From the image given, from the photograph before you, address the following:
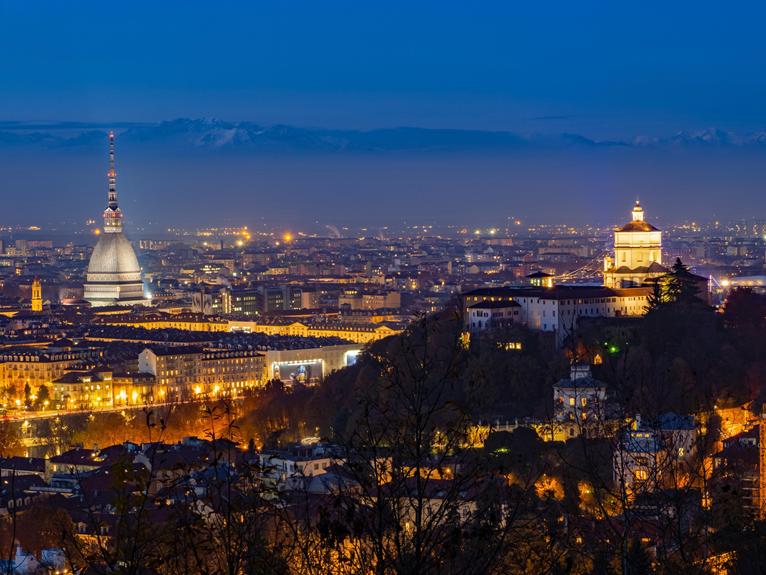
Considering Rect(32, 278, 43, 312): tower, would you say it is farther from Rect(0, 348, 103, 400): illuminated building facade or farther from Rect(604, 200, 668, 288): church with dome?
Rect(604, 200, 668, 288): church with dome

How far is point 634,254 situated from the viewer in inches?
1628

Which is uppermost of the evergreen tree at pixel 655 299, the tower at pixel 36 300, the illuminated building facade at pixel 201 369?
the evergreen tree at pixel 655 299

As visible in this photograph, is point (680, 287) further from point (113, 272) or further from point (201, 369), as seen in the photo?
point (113, 272)

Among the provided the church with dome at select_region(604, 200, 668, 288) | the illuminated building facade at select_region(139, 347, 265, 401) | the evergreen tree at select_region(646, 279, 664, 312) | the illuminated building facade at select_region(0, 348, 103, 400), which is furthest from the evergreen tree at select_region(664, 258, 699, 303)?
the illuminated building facade at select_region(0, 348, 103, 400)

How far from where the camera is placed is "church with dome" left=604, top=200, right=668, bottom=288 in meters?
40.8

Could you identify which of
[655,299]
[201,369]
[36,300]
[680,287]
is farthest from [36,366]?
[36,300]

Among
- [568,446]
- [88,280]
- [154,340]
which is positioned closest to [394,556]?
[568,446]

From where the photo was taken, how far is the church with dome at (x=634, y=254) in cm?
4081

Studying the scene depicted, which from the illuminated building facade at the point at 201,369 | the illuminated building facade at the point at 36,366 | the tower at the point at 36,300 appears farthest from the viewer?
the tower at the point at 36,300

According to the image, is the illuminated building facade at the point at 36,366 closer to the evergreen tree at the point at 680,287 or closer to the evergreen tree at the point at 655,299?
the evergreen tree at the point at 655,299

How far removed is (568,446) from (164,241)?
438ft

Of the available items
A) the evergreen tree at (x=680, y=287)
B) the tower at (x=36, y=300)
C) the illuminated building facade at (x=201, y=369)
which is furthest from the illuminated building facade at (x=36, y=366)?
the tower at (x=36, y=300)

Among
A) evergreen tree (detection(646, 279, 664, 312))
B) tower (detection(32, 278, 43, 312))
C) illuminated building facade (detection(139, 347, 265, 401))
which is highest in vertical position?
evergreen tree (detection(646, 279, 664, 312))

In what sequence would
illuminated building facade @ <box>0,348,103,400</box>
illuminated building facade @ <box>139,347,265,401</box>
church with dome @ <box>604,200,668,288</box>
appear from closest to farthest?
church with dome @ <box>604,200,668,288</box> → illuminated building facade @ <box>139,347,265,401</box> → illuminated building facade @ <box>0,348,103,400</box>
